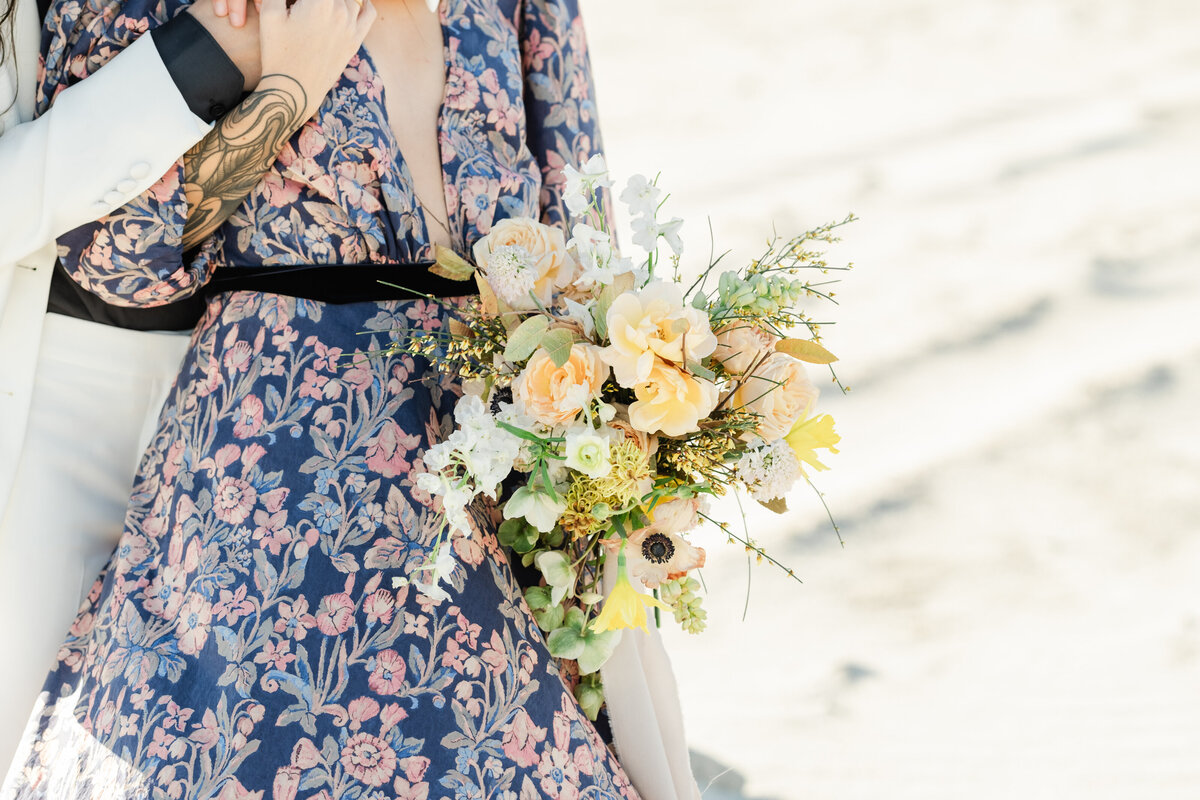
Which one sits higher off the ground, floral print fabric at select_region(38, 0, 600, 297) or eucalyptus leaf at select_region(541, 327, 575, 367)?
floral print fabric at select_region(38, 0, 600, 297)

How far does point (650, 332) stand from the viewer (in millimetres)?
1125

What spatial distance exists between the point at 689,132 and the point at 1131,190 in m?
2.07

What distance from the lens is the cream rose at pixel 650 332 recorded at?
1123 mm

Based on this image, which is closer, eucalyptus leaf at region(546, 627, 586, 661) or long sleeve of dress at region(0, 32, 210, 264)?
long sleeve of dress at region(0, 32, 210, 264)

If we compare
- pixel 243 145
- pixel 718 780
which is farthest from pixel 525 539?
pixel 718 780

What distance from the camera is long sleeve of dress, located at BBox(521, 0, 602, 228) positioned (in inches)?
65.3

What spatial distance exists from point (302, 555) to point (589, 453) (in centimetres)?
37

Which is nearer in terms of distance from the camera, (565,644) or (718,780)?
(565,644)

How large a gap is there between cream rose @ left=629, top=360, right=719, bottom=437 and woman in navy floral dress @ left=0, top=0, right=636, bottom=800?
11.9 inches

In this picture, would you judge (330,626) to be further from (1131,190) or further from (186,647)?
(1131,190)

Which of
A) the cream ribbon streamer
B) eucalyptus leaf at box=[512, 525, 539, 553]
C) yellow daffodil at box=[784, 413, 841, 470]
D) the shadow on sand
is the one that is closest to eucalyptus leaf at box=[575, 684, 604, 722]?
the cream ribbon streamer

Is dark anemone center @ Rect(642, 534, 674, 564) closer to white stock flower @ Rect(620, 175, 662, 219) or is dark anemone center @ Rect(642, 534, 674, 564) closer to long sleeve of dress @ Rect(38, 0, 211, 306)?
white stock flower @ Rect(620, 175, 662, 219)

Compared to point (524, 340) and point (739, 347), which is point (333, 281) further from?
point (739, 347)

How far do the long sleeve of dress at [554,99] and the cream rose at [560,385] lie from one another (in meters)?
0.54
